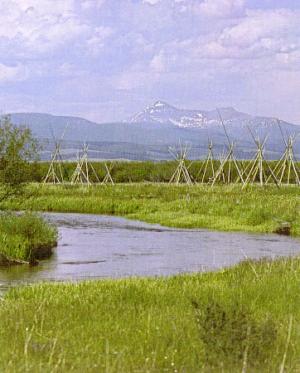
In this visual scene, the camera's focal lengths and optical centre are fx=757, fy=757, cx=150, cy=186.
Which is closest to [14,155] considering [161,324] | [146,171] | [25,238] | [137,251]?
[25,238]

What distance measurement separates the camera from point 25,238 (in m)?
26.3

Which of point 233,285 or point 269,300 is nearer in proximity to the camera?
point 269,300

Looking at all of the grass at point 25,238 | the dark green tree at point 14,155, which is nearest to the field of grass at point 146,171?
the dark green tree at point 14,155

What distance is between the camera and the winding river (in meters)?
23.0

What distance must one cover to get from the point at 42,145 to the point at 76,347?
21166mm

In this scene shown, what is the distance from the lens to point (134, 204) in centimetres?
4853

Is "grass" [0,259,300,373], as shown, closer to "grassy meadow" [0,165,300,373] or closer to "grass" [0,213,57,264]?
"grassy meadow" [0,165,300,373]

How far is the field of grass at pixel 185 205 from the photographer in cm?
3859

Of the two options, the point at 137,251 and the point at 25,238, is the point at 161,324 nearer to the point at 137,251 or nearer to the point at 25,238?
the point at 25,238

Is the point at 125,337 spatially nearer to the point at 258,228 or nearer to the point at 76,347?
the point at 76,347

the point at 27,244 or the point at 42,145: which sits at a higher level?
the point at 42,145

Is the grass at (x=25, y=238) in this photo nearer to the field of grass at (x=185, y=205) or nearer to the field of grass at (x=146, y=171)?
the field of grass at (x=185, y=205)

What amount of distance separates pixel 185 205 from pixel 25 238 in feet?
64.8

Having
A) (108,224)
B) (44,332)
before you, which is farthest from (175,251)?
(44,332)
